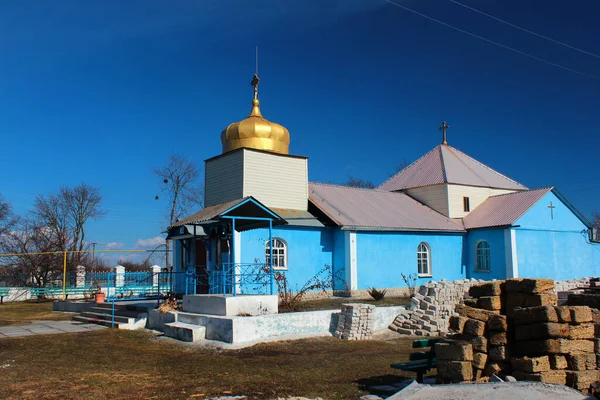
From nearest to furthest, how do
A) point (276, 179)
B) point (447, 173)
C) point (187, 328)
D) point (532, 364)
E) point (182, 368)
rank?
point (532, 364), point (182, 368), point (187, 328), point (276, 179), point (447, 173)

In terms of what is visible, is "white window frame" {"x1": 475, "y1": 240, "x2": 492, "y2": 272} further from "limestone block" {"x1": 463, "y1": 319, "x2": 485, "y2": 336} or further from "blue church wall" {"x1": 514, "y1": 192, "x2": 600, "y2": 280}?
"limestone block" {"x1": 463, "y1": 319, "x2": 485, "y2": 336}

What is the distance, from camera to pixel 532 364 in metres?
6.75

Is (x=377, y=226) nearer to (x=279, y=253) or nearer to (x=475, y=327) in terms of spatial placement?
(x=279, y=253)

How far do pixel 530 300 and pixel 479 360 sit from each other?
3.54 feet

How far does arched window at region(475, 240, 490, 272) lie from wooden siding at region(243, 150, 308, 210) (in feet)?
27.9

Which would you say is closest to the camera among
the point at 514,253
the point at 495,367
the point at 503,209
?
the point at 495,367

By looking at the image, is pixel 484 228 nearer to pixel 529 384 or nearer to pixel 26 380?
pixel 529 384

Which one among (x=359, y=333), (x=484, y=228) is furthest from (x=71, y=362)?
(x=484, y=228)

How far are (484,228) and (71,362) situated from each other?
1798 centimetres

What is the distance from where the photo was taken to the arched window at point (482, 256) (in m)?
23.2

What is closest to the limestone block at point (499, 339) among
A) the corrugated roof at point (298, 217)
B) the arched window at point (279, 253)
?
the corrugated roof at point (298, 217)

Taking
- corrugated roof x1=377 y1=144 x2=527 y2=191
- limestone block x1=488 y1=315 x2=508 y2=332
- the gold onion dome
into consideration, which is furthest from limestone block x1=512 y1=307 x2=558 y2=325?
corrugated roof x1=377 y1=144 x2=527 y2=191

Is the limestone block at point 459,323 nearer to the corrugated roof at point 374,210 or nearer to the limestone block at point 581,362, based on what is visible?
the limestone block at point 581,362

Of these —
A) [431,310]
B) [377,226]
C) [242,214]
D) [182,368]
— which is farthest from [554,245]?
[182,368]
